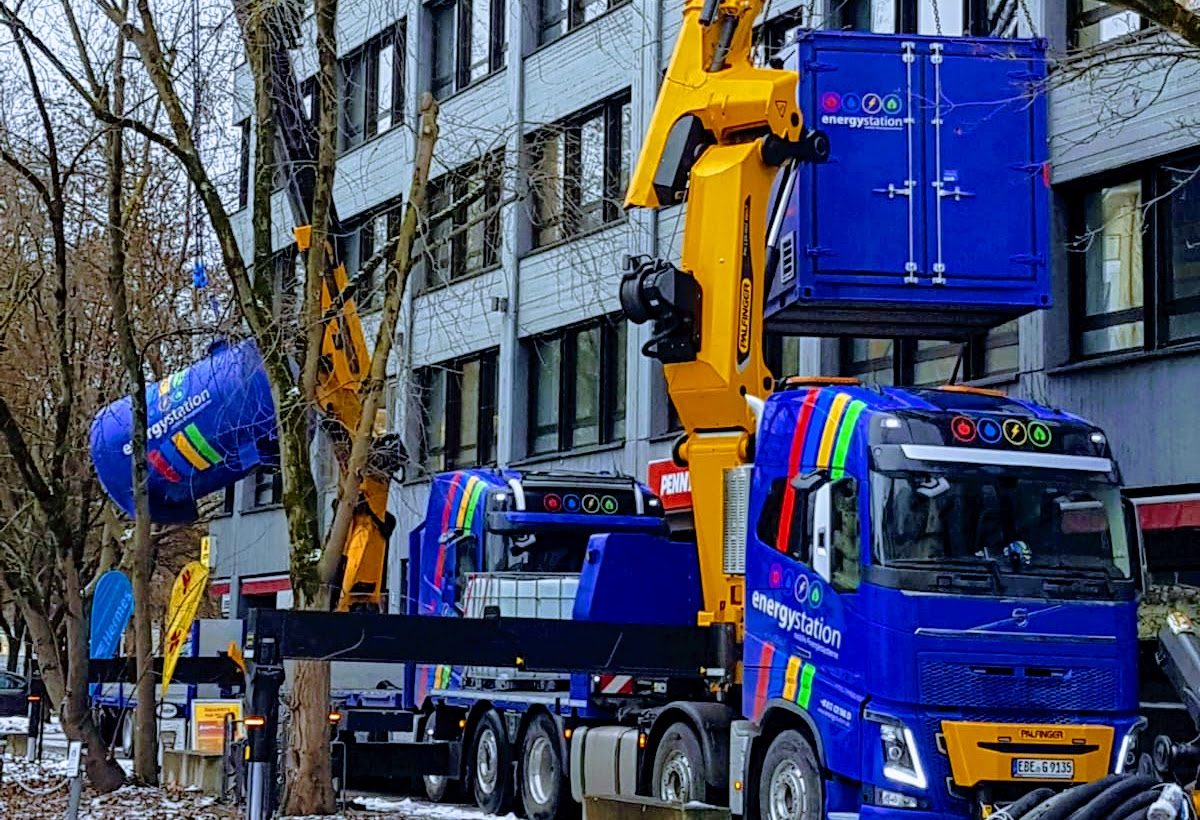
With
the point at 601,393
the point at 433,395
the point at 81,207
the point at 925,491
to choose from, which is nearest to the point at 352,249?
the point at 433,395

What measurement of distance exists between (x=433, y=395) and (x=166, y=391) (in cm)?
1695

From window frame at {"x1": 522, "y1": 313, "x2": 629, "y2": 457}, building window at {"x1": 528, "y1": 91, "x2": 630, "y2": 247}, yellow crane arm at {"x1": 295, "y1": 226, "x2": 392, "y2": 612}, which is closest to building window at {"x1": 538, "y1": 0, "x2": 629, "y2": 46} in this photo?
building window at {"x1": 528, "y1": 91, "x2": 630, "y2": 247}

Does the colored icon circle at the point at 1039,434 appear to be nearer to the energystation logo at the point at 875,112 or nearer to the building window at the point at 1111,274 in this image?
the energystation logo at the point at 875,112

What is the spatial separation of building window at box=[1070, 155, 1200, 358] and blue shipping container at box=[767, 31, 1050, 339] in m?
3.23

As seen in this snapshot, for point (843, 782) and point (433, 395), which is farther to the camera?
point (433, 395)

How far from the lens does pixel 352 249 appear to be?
3797 centimetres

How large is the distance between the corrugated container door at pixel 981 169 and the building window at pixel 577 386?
44.0 feet

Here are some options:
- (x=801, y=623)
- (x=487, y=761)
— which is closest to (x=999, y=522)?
(x=801, y=623)

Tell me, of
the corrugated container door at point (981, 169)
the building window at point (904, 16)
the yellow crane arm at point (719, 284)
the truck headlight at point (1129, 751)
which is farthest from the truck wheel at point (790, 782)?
the building window at point (904, 16)

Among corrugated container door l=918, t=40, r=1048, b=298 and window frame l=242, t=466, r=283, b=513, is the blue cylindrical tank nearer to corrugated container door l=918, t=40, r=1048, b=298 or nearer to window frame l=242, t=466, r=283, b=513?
corrugated container door l=918, t=40, r=1048, b=298

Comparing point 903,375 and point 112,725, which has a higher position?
point 903,375

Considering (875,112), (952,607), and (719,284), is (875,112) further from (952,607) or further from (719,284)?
(952,607)

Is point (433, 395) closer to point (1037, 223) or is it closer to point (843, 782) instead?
point (1037, 223)

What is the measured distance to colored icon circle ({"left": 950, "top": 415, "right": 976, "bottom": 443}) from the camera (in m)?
13.7
